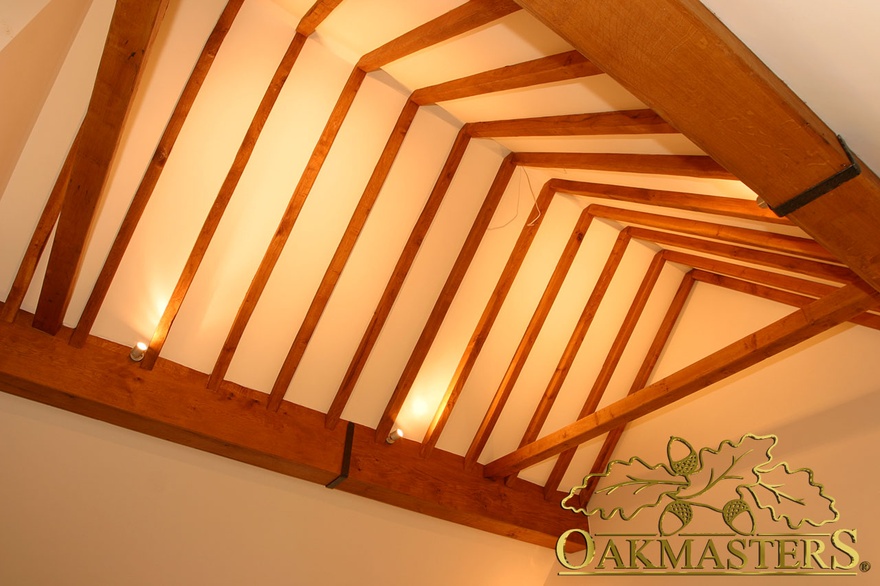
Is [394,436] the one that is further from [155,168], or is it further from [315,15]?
[315,15]

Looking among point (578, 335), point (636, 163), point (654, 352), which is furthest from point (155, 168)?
point (654, 352)

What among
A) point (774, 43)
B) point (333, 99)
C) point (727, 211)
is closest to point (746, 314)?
point (727, 211)

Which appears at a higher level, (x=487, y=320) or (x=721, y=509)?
(x=487, y=320)

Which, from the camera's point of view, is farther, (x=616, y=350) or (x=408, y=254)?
(x=616, y=350)

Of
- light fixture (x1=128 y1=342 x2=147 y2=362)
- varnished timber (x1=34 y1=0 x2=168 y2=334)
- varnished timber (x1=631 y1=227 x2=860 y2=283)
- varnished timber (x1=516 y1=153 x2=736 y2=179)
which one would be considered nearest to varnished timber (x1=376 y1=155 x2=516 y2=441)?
varnished timber (x1=516 y1=153 x2=736 y2=179)

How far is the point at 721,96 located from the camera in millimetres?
2418

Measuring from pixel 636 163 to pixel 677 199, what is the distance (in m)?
0.48

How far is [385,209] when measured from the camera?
17.7 feet

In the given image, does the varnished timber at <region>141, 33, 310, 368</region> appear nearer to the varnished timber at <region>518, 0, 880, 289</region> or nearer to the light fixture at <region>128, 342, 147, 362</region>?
the light fixture at <region>128, 342, 147, 362</region>

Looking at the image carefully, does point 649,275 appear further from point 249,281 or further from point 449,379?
point 249,281

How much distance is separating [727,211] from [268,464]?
11.4 feet

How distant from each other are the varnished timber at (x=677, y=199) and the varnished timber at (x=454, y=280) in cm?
42

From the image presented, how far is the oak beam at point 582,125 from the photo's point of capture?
378 centimetres

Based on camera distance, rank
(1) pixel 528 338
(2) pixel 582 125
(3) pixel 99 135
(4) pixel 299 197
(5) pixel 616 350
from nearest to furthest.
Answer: (3) pixel 99 135, (2) pixel 582 125, (4) pixel 299 197, (1) pixel 528 338, (5) pixel 616 350
